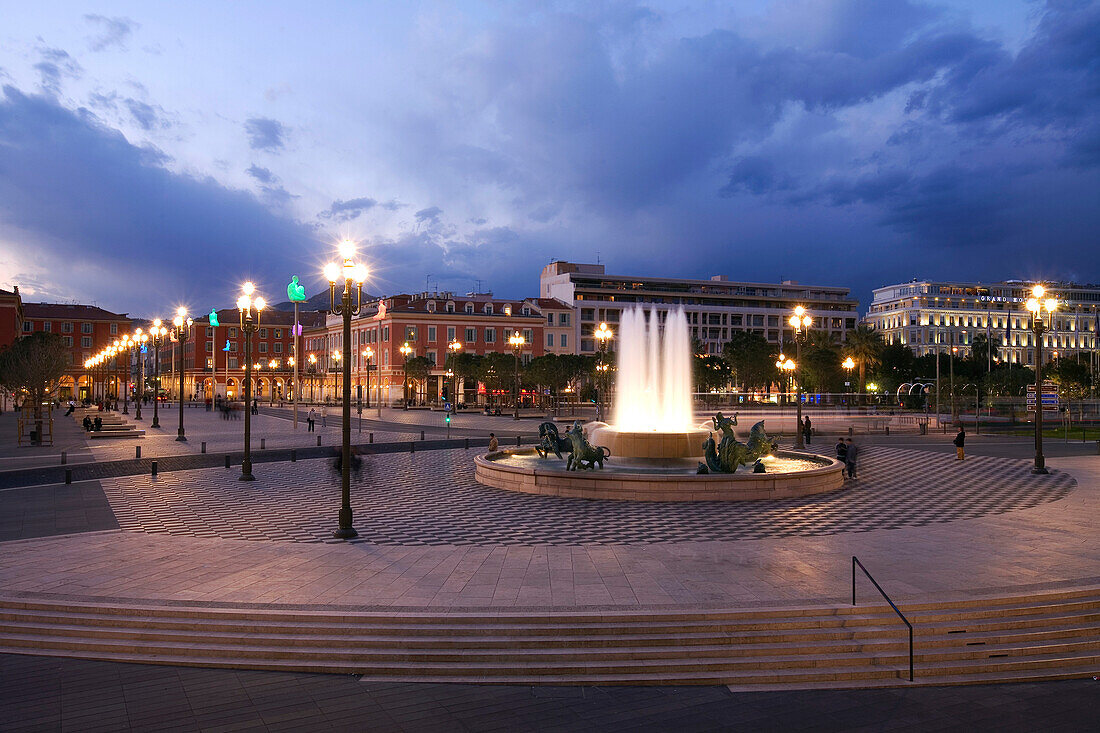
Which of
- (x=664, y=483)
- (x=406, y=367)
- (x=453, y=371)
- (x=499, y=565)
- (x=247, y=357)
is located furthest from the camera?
(x=406, y=367)

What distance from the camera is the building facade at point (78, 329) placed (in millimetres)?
114938

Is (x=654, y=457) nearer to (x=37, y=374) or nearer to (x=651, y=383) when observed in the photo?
(x=651, y=383)

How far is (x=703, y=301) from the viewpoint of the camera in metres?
116

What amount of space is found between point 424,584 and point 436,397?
261ft

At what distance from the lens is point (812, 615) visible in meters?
9.64

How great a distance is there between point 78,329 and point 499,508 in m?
124

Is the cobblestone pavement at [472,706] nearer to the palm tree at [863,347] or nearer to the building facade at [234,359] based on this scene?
the palm tree at [863,347]

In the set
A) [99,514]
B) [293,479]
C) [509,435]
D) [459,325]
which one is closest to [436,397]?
[459,325]

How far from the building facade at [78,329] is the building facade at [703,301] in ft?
233

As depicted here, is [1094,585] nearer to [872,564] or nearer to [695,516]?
[872,564]

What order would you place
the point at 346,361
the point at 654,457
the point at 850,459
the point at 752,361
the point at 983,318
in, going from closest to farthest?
the point at 346,361, the point at 850,459, the point at 654,457, the point at 752,361, the point at 983,318

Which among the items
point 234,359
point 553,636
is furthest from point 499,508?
point 234,359

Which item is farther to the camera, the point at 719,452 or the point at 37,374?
the point at 37,374

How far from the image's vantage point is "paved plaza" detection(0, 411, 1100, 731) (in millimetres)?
7824
